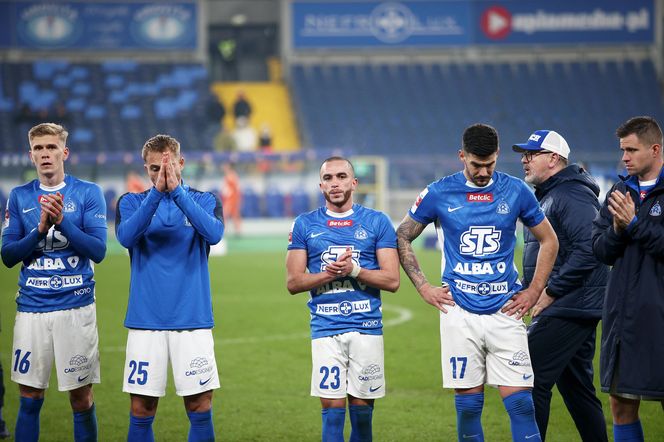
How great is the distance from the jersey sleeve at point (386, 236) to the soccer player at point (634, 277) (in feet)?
4.34

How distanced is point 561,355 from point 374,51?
36.7 metres

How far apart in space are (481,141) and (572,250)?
44.7 inches

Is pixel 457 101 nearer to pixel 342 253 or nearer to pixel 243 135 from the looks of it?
pixel 243 135

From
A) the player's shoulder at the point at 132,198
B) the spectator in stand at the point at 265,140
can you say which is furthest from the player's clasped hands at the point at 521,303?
the spectator in stand at the point at 265,140

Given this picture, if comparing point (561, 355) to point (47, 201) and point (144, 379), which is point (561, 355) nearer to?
point (144, 379)

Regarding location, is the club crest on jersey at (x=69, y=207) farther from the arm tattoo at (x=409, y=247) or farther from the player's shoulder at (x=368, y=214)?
the arm tattoo at (x=409, y=247)

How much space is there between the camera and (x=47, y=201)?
6.13 m

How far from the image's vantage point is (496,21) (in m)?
41.1

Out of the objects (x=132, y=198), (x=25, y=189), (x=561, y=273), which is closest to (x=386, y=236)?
(x=561, y=273)

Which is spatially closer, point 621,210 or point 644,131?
point 621,210

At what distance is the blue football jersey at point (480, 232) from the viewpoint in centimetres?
623

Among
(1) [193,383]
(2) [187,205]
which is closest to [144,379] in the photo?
(1) [193,383]

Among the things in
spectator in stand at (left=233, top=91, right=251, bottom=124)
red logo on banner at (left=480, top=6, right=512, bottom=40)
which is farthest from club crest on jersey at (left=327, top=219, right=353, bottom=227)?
red logo on banner at (left=480, top=6, right=512, bottom=40)

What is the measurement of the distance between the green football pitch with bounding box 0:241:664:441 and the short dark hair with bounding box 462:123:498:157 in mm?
2836
